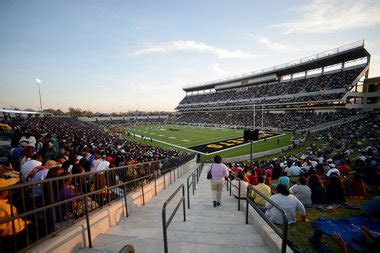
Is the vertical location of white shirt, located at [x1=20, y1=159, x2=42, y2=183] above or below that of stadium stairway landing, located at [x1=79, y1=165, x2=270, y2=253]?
above

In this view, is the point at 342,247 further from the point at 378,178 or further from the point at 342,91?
the point at 342,91

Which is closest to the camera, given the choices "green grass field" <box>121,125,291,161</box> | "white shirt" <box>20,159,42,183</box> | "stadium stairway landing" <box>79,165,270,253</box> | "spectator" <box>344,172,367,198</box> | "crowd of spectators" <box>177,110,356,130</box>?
"stadium stairway landing" <box>79,165,270,253</box>

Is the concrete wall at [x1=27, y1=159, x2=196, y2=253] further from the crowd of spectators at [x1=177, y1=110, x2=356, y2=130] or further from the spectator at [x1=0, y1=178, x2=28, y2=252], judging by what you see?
the crowd of spectators at [x1=177, y1=110, x2=356, y2=130]

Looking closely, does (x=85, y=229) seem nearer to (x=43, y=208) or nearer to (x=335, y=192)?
(x=43, y=208)

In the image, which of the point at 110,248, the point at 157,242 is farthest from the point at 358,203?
the point at 110,248

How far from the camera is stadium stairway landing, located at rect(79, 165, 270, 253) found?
322cm

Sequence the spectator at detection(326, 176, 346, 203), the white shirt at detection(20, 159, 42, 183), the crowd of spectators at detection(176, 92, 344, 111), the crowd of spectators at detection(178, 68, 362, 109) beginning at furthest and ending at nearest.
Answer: the crowd of spectators at detection(178, 68, 362, 109), the crowd of spectators at detection(176, 92, 344, 111), the spectator at detection(326, 176, 346, 203), the white shirt at detection(20, 159, 42, 183)

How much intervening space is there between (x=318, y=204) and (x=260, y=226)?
350 cm

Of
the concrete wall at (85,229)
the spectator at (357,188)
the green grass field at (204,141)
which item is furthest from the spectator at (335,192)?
the green grass field at (204,141)

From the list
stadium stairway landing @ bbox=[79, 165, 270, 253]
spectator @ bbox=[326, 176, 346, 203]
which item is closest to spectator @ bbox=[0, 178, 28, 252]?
stadium stairway landing @ bbox=[79, 165, 270, 253]

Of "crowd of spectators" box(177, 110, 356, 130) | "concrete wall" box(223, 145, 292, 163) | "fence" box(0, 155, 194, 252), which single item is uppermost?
"fence" box(0, 155, 194, 252)

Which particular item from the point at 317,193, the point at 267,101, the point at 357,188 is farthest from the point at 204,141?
the point at 267,101

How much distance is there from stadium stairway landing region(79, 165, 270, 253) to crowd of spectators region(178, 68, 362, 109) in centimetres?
5733

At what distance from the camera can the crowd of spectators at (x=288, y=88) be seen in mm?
49694
